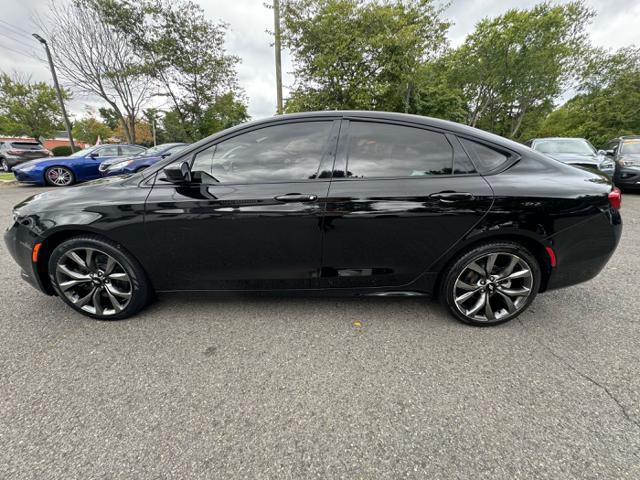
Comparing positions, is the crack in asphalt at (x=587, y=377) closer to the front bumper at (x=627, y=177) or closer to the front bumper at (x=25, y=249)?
the front bumper at (x=25, y=249)

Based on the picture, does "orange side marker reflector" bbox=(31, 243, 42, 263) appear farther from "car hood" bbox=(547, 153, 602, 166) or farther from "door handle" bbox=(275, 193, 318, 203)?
"car hood" bbox=(547, 153, 602, 166)

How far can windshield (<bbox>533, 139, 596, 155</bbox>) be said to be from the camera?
276 inches

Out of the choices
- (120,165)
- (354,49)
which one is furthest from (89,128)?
(354,49)

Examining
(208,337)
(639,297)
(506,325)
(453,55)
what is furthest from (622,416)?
(453,55)

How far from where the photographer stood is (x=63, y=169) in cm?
895

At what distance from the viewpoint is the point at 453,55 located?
20.7 metres

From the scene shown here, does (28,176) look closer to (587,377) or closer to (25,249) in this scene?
(25,249)

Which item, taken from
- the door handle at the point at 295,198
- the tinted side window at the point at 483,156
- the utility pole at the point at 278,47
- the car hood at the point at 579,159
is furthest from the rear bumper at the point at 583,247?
the utility pole at the point at 278,47

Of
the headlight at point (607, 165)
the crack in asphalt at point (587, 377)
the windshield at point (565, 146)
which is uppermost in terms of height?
the windshield at point (565, 146)

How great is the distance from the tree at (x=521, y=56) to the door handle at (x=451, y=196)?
23559 mm

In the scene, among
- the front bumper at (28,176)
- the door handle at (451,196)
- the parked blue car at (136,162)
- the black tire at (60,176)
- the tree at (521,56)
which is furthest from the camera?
the tree at (521,56)

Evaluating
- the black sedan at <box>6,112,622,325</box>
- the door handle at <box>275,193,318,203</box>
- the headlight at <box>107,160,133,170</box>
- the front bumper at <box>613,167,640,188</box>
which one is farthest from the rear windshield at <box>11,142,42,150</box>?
the front bumper at <box>613,167,640,188</box>

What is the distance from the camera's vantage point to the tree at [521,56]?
728 inches

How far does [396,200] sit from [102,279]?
2332 millimetres
